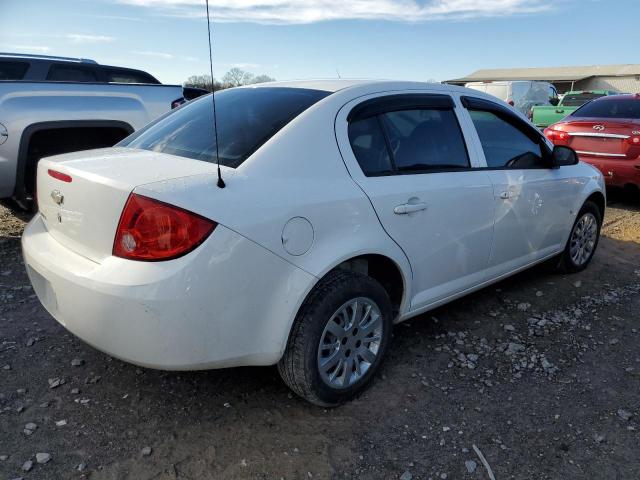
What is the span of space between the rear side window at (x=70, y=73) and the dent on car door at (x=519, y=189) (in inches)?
223

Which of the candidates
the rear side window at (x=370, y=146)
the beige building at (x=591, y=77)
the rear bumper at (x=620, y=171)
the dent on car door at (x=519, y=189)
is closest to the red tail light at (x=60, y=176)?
the rear side window at (x=370, y=146)

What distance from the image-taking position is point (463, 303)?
156 inches

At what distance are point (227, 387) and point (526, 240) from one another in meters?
2.35

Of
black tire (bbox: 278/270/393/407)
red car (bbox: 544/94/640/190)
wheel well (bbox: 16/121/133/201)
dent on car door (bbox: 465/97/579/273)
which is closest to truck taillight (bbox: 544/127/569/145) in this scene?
red car (bbox: 544/94/640/190)

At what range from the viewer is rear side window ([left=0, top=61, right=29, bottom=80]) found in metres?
6.30

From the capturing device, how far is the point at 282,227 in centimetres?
218

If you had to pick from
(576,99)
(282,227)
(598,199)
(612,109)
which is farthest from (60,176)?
(576,99)

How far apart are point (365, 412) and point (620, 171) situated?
5.72m

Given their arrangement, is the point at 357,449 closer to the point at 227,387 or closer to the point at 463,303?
the point at 227,387

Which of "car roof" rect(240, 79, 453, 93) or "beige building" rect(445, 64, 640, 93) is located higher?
"car roof" rect(240, 79, 453, 93)

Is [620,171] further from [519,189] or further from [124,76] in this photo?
[124,76]

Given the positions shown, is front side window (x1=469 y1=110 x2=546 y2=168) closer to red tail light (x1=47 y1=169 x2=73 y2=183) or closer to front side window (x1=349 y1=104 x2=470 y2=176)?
front side window (x1=349 y1=104 x2=470 y2=176)

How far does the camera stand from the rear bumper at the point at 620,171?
6553 millimetres

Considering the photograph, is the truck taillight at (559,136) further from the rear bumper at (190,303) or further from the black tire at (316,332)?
the rear bumper at (190,303)
